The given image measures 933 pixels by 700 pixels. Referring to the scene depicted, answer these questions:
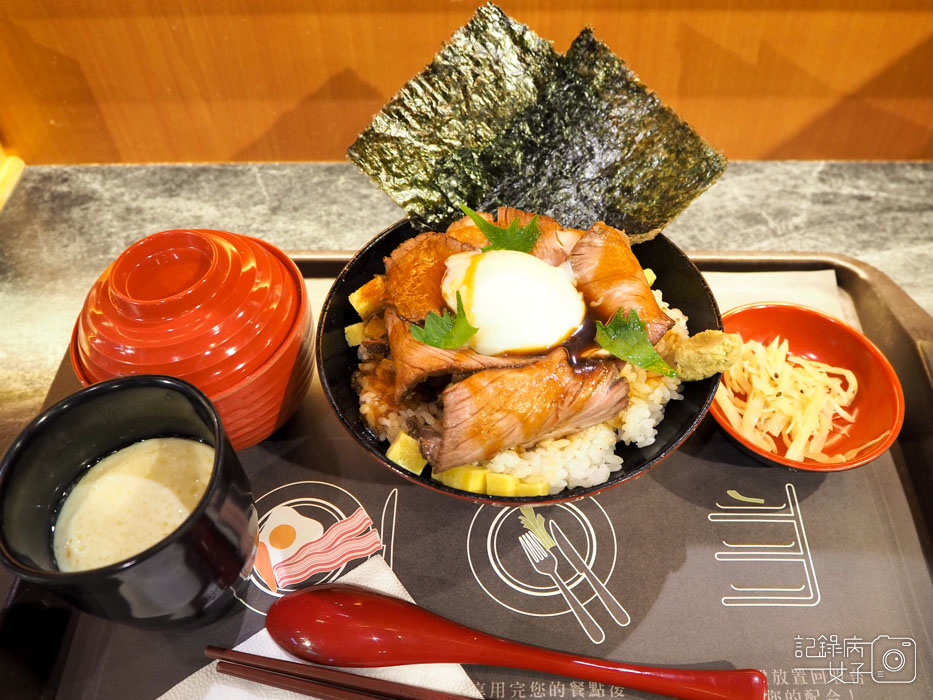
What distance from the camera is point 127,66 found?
3.22 meters

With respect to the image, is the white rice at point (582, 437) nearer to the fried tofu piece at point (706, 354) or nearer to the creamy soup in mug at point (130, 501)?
the fried tofu piece at point (706, 354)

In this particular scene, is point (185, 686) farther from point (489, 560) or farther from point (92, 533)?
point (489, 560)

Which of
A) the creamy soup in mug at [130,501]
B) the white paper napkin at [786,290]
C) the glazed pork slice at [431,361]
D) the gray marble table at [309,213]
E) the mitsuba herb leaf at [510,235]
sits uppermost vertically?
the mitsuba herb leaf at [510,235]

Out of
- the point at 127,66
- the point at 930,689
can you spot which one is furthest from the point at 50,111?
the point at 930,689

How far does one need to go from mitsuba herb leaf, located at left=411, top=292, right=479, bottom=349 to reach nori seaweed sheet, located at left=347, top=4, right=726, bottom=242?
0.57m

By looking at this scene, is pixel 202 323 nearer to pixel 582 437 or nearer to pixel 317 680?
pixel 317 680

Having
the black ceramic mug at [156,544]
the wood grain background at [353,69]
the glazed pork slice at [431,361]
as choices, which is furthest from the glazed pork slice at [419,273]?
the wood grain background at [353,69]

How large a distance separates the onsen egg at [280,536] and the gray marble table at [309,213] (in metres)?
1.89

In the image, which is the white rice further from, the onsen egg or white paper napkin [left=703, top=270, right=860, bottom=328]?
white paper napkin [left=703, top=270, right=860, bottom=328]

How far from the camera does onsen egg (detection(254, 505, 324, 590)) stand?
1.75 metres

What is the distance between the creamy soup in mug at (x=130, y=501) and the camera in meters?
1.45

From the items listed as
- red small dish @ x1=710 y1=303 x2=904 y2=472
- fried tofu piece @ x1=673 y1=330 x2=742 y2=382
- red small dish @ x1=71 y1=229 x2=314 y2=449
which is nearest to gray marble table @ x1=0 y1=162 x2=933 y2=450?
red small dish @ x1=710 y1=303 x2=904 y2=472

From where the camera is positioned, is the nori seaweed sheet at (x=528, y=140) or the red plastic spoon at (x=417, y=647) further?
the nori seaweed sheet at (x=528, y=140)

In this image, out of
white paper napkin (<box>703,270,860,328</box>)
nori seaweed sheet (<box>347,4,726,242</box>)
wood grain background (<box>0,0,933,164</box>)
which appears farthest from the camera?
wood grain background (<box>0,0,933,164</box>)
